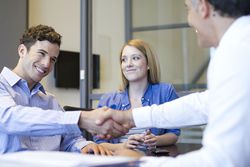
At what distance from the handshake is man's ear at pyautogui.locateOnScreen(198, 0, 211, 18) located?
0.55 meters

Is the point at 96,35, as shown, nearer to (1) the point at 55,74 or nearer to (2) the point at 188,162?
(1) the point at 55,74

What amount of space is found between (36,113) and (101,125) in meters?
0.26

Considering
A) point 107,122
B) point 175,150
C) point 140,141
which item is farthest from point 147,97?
point 107,122

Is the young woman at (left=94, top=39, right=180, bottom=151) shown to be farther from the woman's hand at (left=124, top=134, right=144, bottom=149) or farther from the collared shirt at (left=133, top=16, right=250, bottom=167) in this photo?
the collared shirt at (left=133, top=16, right=250, bottom=167)

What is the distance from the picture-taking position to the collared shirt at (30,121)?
3.99ft

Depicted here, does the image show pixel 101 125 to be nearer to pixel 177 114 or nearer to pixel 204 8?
pixel 177 114

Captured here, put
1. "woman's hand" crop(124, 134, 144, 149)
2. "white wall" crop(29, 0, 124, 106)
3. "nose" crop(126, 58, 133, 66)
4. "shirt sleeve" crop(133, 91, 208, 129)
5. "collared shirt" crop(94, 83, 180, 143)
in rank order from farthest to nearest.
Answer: "white wall" crop(29, 0, 124, 106) < "nose" crop(126, 58, 133, 66) < "collared shirt" crop(94, 83, 180, 143) < "woman's hand" crop(124, 134, 144, 149) < "shirt sleeve" crop(133, 91, 208, 129)

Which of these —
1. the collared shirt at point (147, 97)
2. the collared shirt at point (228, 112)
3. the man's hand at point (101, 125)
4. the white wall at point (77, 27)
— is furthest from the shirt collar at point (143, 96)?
the white wall at point (77, 27)

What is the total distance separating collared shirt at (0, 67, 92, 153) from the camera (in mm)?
1217

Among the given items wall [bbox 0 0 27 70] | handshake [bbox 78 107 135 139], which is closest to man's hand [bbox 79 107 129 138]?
handshake [bbox 78 107 135 139]

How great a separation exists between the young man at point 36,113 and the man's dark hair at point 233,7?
650 millimetres

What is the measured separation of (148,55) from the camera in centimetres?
251

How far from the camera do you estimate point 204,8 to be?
81cm

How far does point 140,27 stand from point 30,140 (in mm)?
2896
